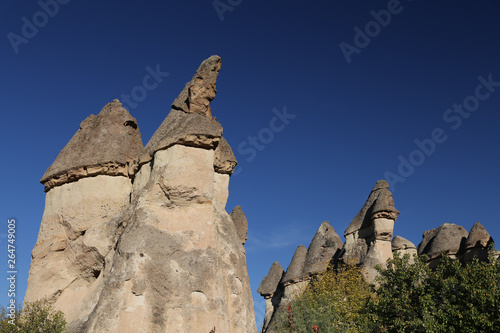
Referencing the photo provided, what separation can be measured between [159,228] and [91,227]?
12.0 ft

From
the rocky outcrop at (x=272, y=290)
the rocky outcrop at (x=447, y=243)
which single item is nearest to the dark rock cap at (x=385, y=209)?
the rocky outcrop at (x=447, y=243)

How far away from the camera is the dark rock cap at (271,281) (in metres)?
41.5

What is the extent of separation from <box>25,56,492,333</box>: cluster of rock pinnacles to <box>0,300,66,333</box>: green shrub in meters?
0.38

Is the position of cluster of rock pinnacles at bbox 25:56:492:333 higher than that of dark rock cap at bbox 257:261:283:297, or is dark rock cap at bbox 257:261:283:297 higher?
dark rock cap at bbox 257:261:283:297

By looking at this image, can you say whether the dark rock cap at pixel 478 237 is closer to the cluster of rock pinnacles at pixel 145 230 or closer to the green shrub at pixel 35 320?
the cluster of rock pinnacles at pixel 145 230

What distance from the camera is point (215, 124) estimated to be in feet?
46.6

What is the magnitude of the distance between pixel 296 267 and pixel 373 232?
354 inches

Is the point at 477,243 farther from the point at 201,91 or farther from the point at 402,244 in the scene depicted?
the point at 201,91

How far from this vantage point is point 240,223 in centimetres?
2847

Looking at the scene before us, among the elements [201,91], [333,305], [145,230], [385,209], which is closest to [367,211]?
[385,209]

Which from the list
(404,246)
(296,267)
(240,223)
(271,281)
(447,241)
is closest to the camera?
(240,223)

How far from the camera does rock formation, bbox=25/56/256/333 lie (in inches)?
470

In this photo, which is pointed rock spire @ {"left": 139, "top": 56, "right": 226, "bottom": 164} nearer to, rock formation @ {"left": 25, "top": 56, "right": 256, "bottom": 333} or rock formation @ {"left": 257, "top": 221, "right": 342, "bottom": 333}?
rock formation @ {"left": 25, "top": 56, "right": 256, "bottom": 333}

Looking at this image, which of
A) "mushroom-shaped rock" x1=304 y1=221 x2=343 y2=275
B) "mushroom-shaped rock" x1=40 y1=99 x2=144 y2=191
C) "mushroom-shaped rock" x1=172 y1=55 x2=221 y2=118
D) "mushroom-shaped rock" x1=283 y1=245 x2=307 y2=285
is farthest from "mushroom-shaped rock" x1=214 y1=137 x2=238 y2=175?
"mushroom-shaped rock" x1=283 y1=245 x2=307 y2=285
